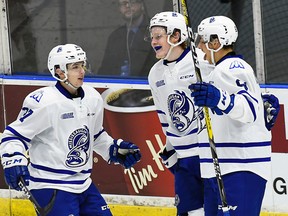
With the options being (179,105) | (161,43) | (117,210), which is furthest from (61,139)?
(117,210)

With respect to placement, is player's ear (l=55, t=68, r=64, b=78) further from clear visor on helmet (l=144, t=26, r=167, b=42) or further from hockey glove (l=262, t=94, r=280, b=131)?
hockey glove (l=262, t=94, r=280, b=131)

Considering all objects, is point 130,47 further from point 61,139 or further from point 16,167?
point 16,167

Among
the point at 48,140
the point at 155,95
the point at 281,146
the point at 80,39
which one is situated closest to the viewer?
the point at 48,140

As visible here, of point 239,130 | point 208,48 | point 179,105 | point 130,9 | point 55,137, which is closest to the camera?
point 239,130

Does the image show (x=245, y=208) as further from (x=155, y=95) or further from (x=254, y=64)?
(x=254, y=64)

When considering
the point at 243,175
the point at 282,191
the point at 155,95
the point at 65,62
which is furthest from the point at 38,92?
the point at 282,191

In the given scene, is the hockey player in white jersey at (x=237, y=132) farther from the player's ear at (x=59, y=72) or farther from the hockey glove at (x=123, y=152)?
the player's ear at (x=59, y=72)

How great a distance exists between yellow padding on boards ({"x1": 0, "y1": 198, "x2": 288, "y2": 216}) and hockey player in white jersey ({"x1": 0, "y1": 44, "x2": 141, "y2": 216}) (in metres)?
1.23

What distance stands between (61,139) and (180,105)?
0.75m

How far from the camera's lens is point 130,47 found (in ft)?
26.6

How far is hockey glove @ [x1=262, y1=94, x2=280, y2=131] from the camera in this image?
6.56m

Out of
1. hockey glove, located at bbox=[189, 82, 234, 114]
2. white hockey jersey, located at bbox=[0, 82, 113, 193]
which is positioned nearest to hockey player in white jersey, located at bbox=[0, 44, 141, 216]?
white hockey jersey, located at bbox=[0, 82, 113, 193]

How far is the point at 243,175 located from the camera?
6.34 m

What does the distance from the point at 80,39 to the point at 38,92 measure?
1.45m
